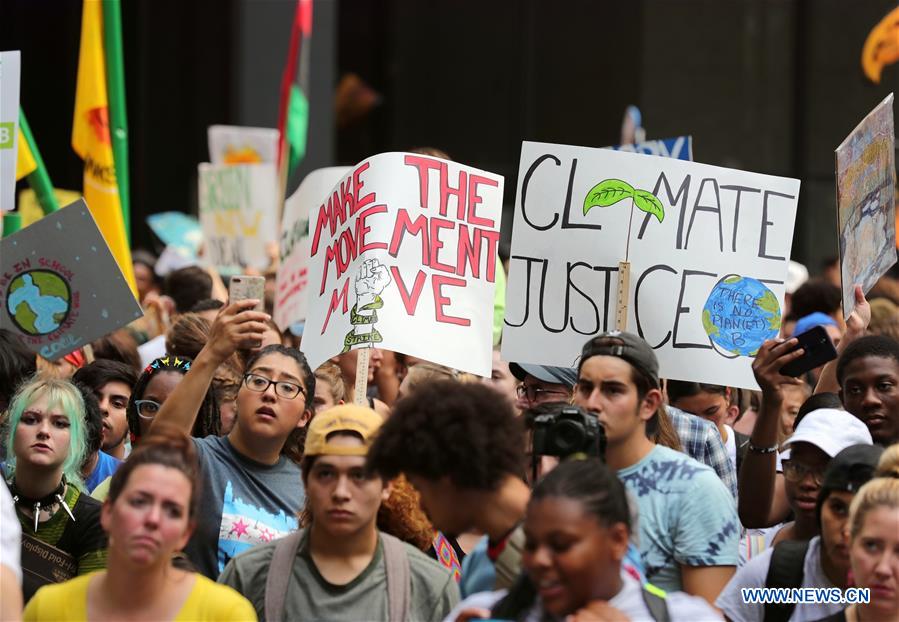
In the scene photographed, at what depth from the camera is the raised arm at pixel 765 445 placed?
478 centimetres

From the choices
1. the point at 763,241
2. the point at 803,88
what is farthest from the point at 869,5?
the point at 763,241

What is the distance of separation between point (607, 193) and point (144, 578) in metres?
2.64

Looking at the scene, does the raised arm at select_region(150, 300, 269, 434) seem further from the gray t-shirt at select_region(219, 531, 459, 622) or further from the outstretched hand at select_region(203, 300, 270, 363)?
the gray t-shirt at select_region(219, 531, 459, 622)

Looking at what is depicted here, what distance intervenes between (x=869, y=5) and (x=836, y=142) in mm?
1384

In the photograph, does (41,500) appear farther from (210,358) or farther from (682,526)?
(682,526)

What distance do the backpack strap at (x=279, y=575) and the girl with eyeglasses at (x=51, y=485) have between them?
675 millimetres

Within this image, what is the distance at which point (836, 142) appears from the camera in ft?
51.6

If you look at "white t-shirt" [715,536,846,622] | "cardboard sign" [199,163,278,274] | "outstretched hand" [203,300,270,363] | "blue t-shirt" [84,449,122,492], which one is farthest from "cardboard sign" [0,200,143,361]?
"cardboard sign" [199,163,278,274]

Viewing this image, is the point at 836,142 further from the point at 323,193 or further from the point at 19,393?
the point at 19,393

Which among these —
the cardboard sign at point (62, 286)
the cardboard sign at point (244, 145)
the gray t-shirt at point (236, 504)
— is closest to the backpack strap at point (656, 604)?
the gray t-shirt at point (236, 504)

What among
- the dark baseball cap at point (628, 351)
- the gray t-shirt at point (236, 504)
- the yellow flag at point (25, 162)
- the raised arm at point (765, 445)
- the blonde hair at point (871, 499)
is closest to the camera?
the blonde hair at point (871, 499)

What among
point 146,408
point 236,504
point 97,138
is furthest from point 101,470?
point 97,138

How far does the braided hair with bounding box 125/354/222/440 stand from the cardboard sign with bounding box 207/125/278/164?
19.8 ft

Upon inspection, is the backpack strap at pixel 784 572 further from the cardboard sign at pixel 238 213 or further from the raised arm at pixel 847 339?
the cardboard sign at pixel 238 213
